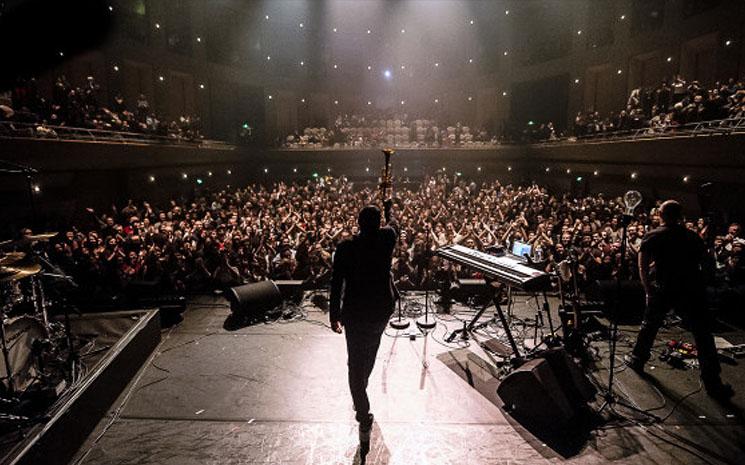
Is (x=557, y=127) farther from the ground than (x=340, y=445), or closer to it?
farther from the ground

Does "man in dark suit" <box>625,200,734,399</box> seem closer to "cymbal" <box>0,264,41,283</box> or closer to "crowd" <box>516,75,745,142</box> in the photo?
"cymbal" <box>0,264,41,283</box>

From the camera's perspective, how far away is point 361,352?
3.12m

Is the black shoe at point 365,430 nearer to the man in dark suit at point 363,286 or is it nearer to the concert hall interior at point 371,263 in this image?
the concert hall interior at point 371,263

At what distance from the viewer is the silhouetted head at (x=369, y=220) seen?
3039 millimetres

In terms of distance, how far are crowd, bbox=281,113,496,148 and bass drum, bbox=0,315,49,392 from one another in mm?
19401

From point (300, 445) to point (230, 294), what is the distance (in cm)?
309

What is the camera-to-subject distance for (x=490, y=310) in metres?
6.34

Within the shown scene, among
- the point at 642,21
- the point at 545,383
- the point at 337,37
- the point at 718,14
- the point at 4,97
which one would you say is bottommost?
the point at 545,383

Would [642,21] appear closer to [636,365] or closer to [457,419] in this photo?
[636,365]

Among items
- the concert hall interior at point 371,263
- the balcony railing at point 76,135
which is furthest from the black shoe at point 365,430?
the balcony railing at point 76,135

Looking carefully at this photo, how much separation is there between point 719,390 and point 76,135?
12900 millimetres

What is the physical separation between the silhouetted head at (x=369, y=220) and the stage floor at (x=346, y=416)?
1659mm

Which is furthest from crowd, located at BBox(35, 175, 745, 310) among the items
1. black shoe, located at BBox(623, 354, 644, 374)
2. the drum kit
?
the drum kit

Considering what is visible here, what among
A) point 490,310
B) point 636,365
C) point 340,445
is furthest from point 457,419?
point 490,310
